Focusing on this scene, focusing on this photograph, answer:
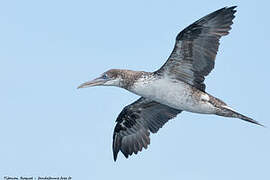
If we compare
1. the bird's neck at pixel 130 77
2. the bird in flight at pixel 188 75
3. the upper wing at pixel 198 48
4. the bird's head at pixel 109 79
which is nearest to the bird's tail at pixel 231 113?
the bird in flight at pixel 188 75

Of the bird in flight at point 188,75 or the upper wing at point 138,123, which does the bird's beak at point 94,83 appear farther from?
the upper wing at point 138,123

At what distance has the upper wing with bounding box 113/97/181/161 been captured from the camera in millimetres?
19172

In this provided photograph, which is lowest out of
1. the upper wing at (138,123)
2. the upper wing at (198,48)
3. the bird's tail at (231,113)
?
the upper wing at (138,123)

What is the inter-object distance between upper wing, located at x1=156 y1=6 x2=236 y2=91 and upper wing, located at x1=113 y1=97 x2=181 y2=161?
2.55 meters

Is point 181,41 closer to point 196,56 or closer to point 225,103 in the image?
point 196,56

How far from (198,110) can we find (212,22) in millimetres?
2439

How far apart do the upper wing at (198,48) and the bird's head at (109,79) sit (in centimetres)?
117

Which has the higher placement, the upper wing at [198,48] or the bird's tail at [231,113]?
the upper wing at [198,48]

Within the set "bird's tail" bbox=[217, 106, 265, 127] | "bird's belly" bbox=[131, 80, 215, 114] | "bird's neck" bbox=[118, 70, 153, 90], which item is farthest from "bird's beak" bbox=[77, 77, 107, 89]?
"bird's tail" bbox=[217, 106, 265, 127]

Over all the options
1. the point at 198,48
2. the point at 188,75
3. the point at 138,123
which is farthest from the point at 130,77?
the point at 138,123

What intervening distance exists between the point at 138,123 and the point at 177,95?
3416mm

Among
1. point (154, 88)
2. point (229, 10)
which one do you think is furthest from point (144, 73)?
point (229, 10)

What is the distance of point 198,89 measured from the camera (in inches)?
663

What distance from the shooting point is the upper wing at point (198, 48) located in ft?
51.9
